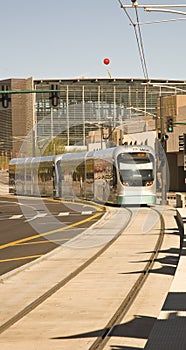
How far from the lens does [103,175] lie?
49.7 meters

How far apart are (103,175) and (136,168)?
315 cm

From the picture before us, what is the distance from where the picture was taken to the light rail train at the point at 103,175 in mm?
46906

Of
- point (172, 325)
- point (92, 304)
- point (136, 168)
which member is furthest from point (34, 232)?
point (172, 325)

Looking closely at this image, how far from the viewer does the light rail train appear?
4691 cm

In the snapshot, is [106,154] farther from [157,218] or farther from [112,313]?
[112,313]

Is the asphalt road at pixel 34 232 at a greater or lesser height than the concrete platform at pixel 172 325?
lesser

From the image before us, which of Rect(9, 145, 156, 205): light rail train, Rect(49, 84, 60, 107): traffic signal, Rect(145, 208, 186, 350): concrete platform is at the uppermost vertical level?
Rect(49, 84, 60, 107): traffic signal

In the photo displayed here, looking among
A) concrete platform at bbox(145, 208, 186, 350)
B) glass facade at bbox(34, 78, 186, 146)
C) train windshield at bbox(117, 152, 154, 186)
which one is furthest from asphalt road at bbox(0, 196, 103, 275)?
glass facade at bbox(34, 78, 186, 146)

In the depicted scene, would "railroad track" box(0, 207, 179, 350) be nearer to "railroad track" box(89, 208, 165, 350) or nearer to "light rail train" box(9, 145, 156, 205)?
"railroad track" box(89, 208, 165, 350)

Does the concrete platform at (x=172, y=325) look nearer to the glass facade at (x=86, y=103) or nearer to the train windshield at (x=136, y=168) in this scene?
the train windshield at (x=136, y=168)

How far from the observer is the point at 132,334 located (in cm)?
Result: 1063

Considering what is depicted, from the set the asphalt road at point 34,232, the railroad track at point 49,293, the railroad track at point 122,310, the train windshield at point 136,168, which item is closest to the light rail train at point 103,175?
the train windshield at point 136,168

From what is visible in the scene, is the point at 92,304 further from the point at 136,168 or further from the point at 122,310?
the point at 136,168

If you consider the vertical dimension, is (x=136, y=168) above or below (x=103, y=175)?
above
